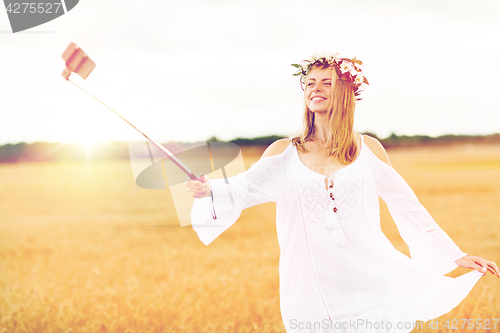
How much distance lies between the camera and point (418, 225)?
3.65 meters

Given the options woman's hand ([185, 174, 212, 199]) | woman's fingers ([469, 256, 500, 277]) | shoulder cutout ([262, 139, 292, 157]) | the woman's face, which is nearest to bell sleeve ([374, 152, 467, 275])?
woman's fingers ([469, 256, 500, 277])

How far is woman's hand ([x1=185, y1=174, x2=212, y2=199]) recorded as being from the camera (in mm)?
3188

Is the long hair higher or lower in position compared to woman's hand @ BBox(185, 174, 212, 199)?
higher

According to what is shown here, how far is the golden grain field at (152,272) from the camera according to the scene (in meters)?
5.83

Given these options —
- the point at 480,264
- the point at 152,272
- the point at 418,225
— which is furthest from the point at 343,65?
the point at 152,272

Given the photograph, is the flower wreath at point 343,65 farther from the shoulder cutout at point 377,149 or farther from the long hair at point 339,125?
the shoulder cutout at point 377,149

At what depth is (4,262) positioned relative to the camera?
10.0 metres

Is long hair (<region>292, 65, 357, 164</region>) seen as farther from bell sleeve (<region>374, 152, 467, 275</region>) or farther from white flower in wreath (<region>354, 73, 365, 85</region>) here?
bell sleeve (<region>374, 152, 467, 275</region>)

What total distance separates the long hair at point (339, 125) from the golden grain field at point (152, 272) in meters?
1.05

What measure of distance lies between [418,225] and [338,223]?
35.2 inches

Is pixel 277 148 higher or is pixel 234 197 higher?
pixel 277 148

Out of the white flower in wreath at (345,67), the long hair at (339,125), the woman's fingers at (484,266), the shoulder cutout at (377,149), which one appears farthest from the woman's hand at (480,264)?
the white flower in wreath at (345,67)

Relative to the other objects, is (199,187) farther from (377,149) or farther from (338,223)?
(377,149)

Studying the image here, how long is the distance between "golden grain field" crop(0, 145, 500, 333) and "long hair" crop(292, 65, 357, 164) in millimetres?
1046
